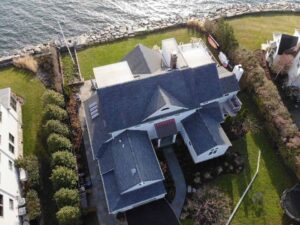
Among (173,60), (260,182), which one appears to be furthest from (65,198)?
(260,182)

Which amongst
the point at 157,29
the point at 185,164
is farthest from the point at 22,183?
the point at 157,29

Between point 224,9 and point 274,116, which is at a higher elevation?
point 224,9

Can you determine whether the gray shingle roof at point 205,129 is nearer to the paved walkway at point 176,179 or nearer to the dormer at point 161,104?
the dormer at point 161,104

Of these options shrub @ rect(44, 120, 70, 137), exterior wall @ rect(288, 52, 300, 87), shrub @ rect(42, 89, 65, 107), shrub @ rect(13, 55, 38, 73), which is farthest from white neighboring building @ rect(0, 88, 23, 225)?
exterior wall @ rect(288, 52, 300, 87)

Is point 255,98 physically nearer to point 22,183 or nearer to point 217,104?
point 217,104

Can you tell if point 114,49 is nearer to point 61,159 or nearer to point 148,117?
point 148,117

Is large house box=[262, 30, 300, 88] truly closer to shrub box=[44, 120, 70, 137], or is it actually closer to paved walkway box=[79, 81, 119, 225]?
paved walkway box=[79, 81, 119, 225]

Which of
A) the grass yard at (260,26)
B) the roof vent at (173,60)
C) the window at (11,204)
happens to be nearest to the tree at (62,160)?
the window at (11,204)
